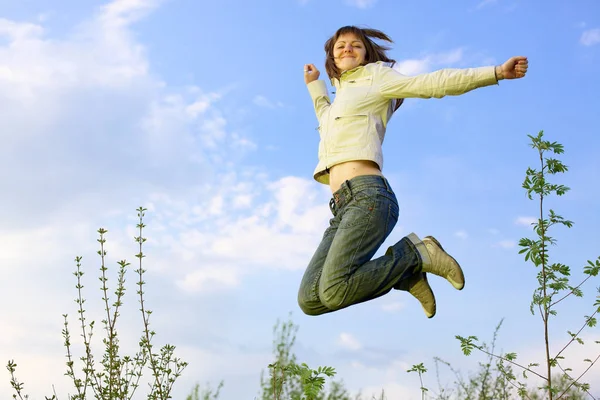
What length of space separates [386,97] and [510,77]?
0.88m

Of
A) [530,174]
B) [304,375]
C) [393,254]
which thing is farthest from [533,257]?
[304,375]

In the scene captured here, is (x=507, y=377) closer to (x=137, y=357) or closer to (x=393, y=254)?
(x=393, y=254)

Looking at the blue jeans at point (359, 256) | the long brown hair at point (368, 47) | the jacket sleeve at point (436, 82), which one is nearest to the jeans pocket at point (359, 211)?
the blue jeans at point (359, 256)

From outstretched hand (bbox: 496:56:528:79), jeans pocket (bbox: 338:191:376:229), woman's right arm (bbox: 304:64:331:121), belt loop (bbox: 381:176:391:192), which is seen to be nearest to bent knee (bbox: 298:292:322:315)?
jeans pocket (bbox: 338:191:376:229)

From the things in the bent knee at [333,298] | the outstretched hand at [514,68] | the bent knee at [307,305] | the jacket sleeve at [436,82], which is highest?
the jacket sleeve at [436,82]

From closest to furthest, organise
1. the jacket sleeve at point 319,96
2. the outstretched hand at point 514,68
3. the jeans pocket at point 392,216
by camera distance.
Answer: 1. the outstretched hand at point 514,68
2. the jeans pocket at point 392,216
3. the jacket sleeve at point 319,96

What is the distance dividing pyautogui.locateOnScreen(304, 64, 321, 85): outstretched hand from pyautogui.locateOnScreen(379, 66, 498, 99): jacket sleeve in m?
0.79

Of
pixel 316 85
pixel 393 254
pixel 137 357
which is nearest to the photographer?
pixel 393 254

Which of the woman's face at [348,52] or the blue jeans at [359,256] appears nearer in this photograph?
the blue jeans at [359,256]

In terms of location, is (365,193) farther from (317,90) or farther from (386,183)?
(317,90)

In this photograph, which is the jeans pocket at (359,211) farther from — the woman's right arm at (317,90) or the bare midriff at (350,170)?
the woman's right arm at (317,90)

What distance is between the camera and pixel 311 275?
198 inches

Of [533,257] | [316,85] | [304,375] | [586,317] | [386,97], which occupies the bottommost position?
[304,375]

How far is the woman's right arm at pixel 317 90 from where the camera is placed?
5758 mm
